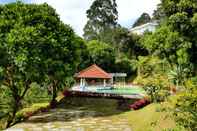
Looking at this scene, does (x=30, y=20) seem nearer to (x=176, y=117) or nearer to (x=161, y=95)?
(x=161, y=95)

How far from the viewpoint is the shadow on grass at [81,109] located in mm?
18078

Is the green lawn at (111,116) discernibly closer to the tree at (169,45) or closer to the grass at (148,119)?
the grass at (148,119)

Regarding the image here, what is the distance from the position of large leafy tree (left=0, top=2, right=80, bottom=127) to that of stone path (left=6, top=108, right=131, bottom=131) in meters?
2.02

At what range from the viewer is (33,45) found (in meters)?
18.1

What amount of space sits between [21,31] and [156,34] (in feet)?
24.8

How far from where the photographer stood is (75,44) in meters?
20.9

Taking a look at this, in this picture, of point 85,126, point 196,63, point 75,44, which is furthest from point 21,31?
point 196,63

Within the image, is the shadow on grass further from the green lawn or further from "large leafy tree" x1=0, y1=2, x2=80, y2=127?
"large leafy tree" x1=0, y1=2, x2=80, y2=127

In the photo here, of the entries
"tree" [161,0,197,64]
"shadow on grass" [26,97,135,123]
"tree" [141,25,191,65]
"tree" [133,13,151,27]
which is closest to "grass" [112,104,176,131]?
"shadow on grass" [26,97,135,123]

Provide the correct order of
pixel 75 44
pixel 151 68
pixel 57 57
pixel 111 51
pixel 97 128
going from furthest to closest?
pixel 111 51 → pixel 75 44 → pixel 57 57 → pixel 97 128 → pixel 151 68

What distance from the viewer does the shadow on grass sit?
1808cm

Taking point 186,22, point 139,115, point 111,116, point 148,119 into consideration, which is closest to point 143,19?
point 186,22

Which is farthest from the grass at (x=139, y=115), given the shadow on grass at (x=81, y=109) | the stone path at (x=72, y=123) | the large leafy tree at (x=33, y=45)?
the large leafy tree at (x=33, y=45)

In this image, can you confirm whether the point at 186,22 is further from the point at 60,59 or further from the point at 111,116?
the point at 60,59
